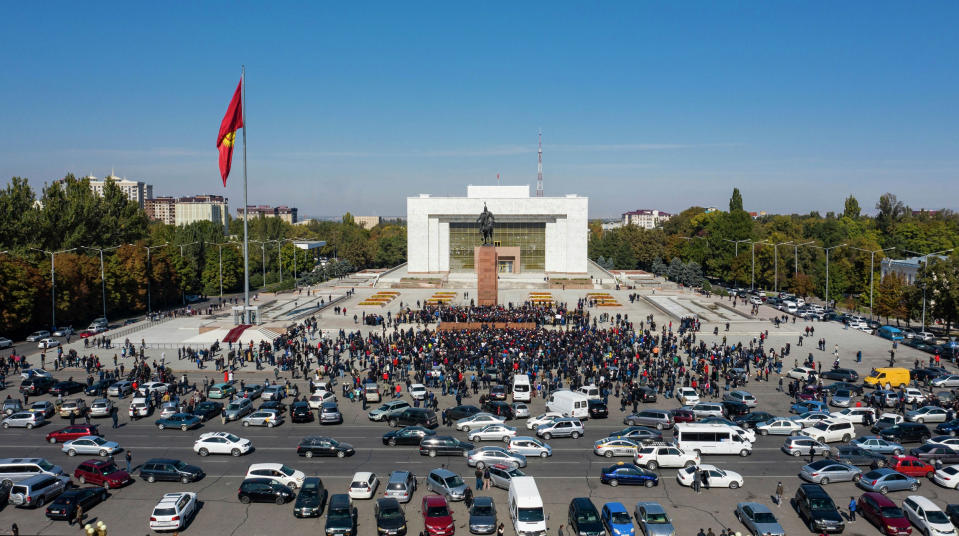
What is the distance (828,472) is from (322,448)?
15721mm

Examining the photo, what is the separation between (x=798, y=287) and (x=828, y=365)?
3086cm

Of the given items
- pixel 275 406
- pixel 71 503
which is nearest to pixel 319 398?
pixel 275 406

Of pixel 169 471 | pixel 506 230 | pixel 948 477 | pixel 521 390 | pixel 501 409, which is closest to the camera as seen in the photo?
pixel 948 477

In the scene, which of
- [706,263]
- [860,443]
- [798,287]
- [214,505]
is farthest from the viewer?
[706,263]

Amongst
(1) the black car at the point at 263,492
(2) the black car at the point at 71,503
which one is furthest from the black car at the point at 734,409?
(2) the black car at the point at 71,503

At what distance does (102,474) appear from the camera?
1958 cm

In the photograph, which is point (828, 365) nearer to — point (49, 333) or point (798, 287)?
point (798, 287)

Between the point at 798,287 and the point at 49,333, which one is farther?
the point at 798,287

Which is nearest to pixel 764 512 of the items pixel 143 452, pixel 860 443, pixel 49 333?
pixel 860 443

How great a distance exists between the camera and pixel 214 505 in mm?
18484

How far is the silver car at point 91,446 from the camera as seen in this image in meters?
22.5

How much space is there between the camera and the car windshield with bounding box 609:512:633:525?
1641 centimetres

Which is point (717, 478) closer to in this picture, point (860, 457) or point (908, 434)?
point (860, 457)

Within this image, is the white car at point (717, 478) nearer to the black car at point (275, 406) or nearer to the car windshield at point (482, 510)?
the car windshield at point (482, 510)
